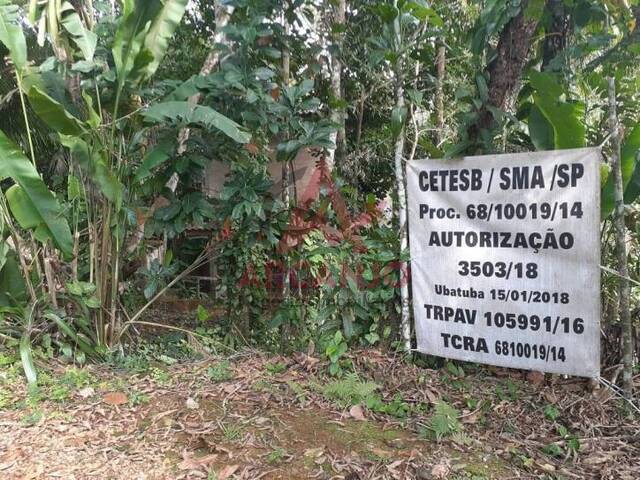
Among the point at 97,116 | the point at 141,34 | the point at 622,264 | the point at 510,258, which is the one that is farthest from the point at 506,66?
the point at 97,116

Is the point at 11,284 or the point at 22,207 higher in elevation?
the point at 22,207

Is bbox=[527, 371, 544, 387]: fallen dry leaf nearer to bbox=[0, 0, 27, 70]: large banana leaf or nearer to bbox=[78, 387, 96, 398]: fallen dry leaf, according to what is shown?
bbox=[78, 387, 96, 398]: fallen dry leaf

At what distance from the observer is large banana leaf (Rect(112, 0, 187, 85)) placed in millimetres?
3754

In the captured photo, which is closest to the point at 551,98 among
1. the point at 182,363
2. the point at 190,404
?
the point at 190,404

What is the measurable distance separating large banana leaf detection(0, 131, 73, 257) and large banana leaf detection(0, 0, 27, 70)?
539 mm

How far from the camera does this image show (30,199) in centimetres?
377

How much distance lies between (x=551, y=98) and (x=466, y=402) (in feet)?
6.64

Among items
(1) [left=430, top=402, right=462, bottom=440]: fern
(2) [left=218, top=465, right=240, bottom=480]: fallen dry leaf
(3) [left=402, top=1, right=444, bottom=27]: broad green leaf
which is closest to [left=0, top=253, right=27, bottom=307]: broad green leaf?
(2) [left=218, top=465, right=240, bottom=480]: fallen dry leaf

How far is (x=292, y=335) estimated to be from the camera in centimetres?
458

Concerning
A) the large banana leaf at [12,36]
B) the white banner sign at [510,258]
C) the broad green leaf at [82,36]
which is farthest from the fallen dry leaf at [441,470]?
the large banana leaf at [12,36]

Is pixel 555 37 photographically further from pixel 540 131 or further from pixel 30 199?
pixel 30 199

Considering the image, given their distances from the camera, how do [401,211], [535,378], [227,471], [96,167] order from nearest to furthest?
[227,471] < [535,378] < [96,167] < [401,211]

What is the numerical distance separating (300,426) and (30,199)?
2495 millimetres

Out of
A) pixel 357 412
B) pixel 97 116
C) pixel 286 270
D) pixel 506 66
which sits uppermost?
pixel 506 66
